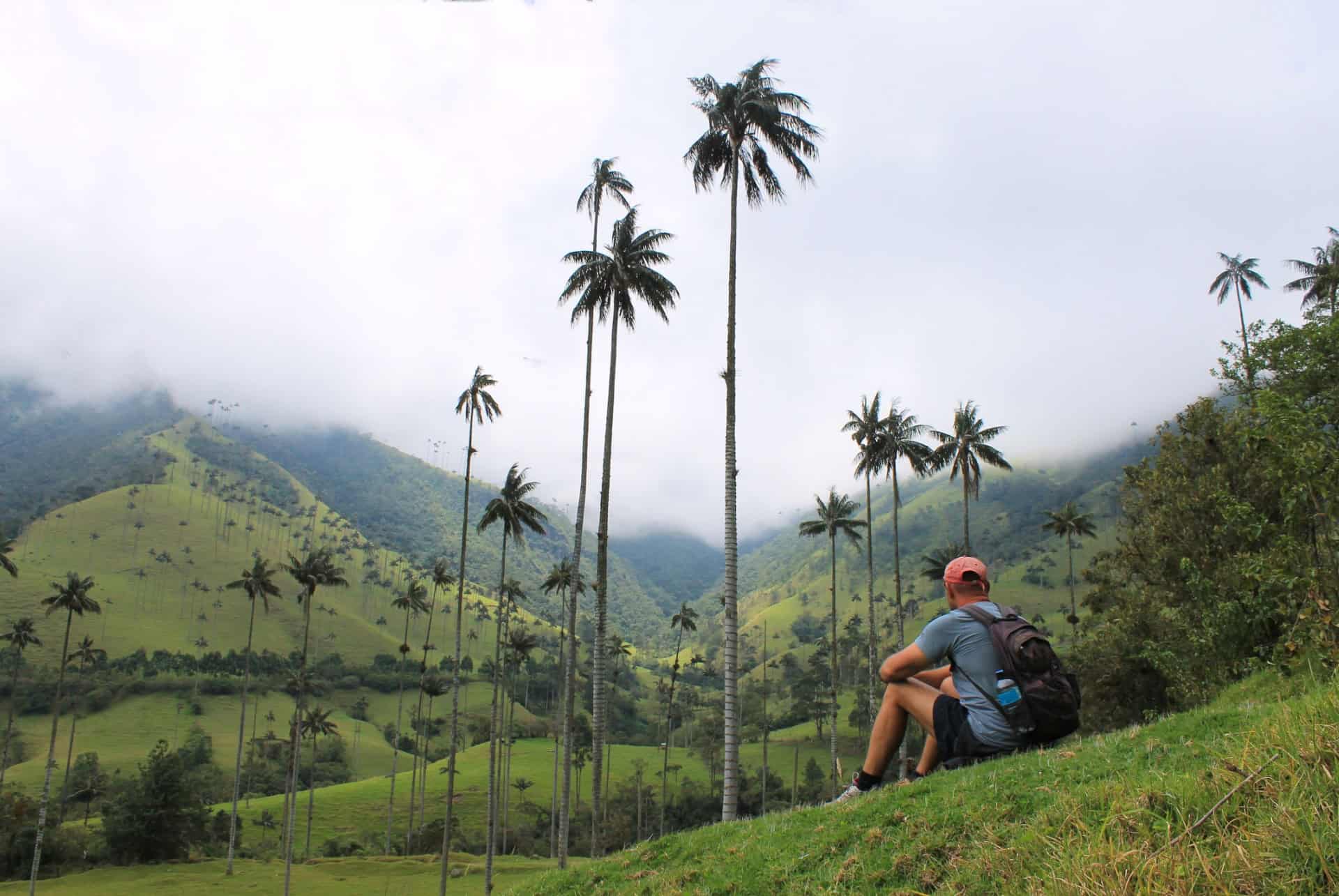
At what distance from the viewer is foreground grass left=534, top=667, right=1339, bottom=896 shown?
286 centimetres

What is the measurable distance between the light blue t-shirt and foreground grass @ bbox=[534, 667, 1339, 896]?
0.44m

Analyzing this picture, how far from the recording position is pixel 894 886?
520 cm

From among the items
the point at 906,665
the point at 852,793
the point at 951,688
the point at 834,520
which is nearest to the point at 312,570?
the point at 834,520

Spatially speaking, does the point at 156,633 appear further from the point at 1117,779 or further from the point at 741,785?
the point at 1117,779

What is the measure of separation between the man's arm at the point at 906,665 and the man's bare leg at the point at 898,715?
0.19m

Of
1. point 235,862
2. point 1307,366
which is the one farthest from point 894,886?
point 235,862

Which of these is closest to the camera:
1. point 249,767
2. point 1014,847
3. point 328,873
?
point 1014,847

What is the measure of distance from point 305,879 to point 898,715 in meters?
60.8

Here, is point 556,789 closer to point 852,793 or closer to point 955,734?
point 852,793

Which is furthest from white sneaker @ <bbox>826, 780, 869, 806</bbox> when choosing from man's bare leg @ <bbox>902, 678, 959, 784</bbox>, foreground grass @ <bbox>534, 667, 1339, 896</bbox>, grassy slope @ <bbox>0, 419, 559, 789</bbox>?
grassy slope @ <bbox>0, 419, 559, 789</bbox>

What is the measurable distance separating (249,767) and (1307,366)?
125 m

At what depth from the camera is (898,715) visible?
662cm

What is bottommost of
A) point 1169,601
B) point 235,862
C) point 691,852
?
point 235,862

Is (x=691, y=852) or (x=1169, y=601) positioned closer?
(x=691, y=852)
